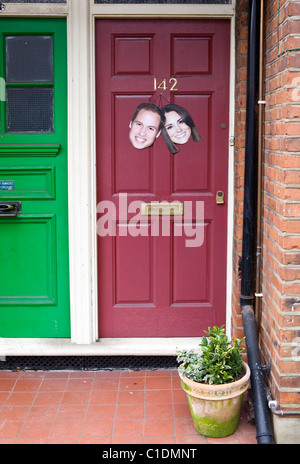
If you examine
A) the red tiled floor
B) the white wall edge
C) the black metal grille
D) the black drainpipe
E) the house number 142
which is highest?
the house number 142

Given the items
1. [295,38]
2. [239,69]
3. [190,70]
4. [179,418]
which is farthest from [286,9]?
[179,418]

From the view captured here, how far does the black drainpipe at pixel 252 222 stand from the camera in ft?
11.0

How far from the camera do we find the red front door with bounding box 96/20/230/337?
418cm

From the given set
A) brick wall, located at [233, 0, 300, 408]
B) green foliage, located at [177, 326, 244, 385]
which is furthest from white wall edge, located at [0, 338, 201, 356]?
brick wall, located at [233, 0, 300, 408]

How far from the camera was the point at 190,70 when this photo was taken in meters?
4.20

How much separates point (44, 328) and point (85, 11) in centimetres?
229

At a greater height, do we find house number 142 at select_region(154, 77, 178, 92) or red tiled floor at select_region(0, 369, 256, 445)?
house number 142 at select_region(154, 77, 178, 92)

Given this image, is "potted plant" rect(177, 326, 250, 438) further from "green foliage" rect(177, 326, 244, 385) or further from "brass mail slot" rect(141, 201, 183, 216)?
"brass mail slot" rect(141, 201, 183, 216)

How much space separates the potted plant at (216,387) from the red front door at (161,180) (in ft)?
3.04

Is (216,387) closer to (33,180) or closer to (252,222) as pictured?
(252,222)

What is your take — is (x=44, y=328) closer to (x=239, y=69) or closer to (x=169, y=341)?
(x=169, y=341)

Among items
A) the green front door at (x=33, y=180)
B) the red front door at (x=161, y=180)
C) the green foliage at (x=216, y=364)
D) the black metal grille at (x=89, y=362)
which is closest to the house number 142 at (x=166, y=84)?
the red front door at (x=161, y=180)

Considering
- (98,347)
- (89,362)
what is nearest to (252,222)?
(98,347)

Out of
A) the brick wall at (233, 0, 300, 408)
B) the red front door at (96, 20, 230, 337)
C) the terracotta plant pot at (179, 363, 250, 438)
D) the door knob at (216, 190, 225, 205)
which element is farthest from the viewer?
the door knob at (216, 190, 225, 205)
